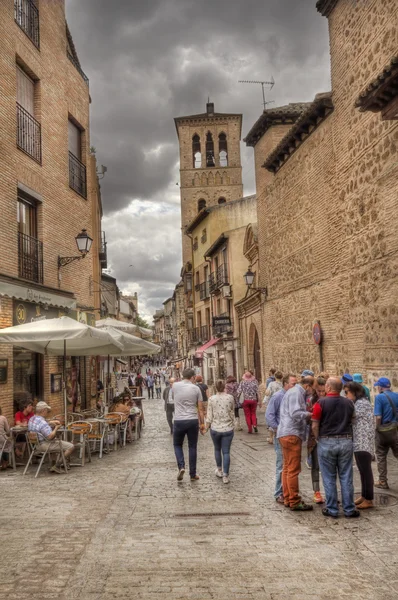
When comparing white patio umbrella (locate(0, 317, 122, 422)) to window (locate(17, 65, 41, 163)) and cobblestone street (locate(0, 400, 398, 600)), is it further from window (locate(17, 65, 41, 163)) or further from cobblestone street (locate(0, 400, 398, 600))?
window (locate(17, 65, 41, 163))

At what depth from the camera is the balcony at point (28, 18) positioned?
47.7 feet

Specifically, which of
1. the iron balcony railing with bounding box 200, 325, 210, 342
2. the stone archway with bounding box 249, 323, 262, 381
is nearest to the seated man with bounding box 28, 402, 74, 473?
the stone archway with bounding box 249, 323, 262, 381

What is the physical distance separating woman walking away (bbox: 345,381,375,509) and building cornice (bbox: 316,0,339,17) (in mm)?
11739

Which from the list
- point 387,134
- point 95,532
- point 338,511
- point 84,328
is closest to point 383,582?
point 338,511

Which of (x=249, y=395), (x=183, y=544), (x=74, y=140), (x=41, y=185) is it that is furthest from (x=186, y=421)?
(x=74, y=140)

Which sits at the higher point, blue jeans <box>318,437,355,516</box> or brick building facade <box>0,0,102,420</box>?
brick building facade <box>0,0,102,420</box>

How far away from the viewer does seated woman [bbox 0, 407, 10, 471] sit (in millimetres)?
9656

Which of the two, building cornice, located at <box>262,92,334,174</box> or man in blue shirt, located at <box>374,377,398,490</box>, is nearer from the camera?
man in blue shirt, located at <box>374,377,398,490</box>

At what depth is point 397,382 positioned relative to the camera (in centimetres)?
1147

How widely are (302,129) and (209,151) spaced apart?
4385 cm

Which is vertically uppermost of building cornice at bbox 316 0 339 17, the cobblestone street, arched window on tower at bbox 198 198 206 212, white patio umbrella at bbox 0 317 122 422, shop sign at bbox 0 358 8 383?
arched window on tower at bbox 198 198 206 212

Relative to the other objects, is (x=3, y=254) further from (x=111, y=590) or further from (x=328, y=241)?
(x=111, y=590)

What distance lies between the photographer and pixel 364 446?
6727 millimetres

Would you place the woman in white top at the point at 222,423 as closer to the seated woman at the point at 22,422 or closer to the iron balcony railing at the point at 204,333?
the seated woman at the point at 22,422
